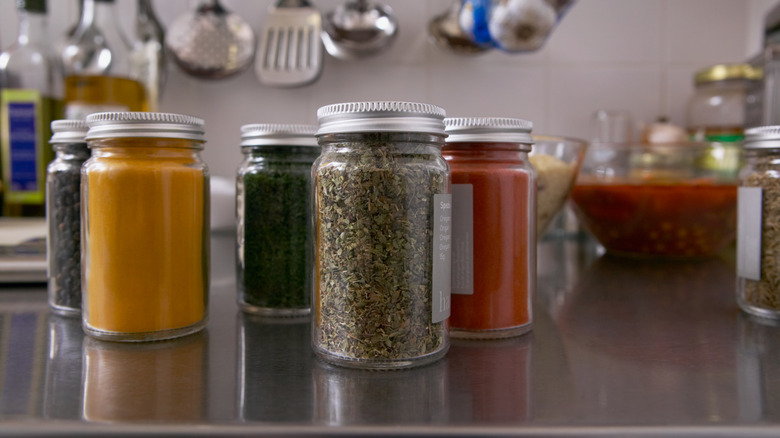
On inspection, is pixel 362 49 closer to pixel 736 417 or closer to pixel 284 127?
pixel 284 127

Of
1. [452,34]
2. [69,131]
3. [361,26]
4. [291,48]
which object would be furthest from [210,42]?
[69,131]

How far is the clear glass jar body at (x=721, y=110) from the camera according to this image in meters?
1.26

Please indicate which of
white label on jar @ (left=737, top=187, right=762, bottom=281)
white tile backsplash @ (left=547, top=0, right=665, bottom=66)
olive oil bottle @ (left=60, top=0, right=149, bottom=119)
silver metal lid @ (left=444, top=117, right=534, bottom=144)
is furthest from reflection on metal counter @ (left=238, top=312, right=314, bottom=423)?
white tile backsplash @ (left=547, top=0, right=665, bottom=66)

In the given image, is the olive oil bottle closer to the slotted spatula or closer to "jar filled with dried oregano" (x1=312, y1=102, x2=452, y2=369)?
the slotted spatula

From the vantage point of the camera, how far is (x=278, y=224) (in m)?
0.63

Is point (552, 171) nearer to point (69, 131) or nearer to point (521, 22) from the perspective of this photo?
point (521, 22)

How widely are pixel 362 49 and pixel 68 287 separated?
851mm

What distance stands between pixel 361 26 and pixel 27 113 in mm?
651

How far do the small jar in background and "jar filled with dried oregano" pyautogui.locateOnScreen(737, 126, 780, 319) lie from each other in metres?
0.67

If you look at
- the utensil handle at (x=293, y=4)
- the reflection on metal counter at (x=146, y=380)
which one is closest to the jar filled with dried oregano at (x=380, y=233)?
the reflection on metal counter at (x=146, y=380)

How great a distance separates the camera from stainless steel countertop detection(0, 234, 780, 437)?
38cm

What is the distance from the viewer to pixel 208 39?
1.31 meters

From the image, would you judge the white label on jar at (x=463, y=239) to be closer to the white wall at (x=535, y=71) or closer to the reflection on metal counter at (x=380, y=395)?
the reflection on metal counter at (x=380, y=395)

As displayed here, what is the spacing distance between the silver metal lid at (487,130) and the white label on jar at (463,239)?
4 centimetres
